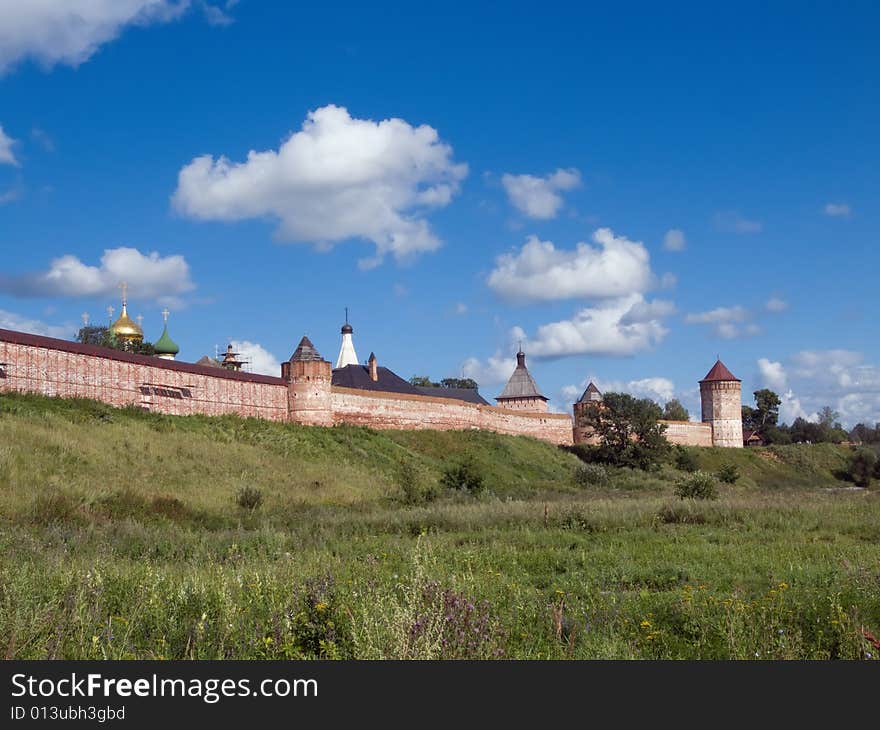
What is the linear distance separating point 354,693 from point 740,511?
12123 mm

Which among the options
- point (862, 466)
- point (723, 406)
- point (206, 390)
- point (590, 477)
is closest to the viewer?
point (206, 390)

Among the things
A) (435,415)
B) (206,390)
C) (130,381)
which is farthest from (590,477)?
(130,381)

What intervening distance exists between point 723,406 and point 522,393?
16914mm

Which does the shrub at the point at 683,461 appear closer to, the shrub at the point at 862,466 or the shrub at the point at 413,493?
the shrub at the point at 862,466

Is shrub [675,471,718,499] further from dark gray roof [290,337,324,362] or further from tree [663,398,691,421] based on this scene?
tree [663,398,691,421]

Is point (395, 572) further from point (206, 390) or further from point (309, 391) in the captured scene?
point (309, 391)

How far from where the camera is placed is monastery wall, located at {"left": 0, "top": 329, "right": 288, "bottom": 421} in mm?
26562

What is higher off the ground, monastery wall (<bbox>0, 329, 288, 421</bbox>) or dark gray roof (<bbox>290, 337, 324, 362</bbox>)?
dark gray roof (<bbox>290, 337, 324, 362</bbox>)

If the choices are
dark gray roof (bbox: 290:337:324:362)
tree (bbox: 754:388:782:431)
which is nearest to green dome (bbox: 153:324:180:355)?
dark gray roof (bbox: 290:337:324:362)

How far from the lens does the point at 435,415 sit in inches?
1726

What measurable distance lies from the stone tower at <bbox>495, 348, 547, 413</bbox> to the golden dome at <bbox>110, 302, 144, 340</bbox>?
3039cm

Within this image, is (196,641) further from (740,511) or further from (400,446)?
(400,446)

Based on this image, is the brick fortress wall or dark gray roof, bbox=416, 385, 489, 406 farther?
dark gray roof, bbox=416, 385, 489, 406

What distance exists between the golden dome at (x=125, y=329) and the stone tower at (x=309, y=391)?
2580cm
